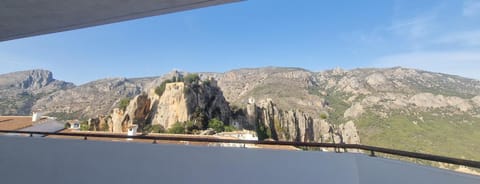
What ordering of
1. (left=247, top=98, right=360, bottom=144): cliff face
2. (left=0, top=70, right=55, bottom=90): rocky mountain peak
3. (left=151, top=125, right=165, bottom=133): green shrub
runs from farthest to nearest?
1. (left=0, top=70, right=55, bottom=90): rocky mountain peak
2. (left=247, top=98, right=360, bottom=144): cliff face
3. (left=151, top=125, right=165, bottom=133): green shrub

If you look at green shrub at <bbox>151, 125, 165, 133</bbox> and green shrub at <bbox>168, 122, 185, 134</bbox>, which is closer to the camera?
green shrub at <bbox>168, 122, 185, 134</bbox>

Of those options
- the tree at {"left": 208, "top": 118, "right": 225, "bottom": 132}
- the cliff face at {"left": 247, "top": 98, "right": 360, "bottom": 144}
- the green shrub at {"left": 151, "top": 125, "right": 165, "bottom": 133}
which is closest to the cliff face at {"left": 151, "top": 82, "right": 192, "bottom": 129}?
the green shrub at {"left": 151, "top": 125, "right": 165, "bottom": 133}

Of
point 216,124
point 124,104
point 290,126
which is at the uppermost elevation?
point 124,104

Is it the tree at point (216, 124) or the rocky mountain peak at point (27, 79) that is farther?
the rocky mountain peak at point (27, 79)

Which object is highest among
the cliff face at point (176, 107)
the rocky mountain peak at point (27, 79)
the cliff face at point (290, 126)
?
the rocky mountain peak at point (27, 79)

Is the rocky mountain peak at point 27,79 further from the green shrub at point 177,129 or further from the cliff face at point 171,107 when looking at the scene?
the green shrub at point 177,129

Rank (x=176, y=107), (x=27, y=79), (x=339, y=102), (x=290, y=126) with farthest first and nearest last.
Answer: (x=27, y=79) → (x=339, y=102) → (x=290, y=126) → (x=176, y=107)

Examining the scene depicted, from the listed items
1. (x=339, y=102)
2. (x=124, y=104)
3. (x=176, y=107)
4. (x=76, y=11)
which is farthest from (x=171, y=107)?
(x=76, y=11)

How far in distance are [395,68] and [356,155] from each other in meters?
44.8

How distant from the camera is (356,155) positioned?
2666 millimetres

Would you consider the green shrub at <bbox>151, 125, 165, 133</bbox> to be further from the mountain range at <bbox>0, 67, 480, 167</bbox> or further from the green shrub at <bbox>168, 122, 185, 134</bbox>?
the mountain range at <bbox>0, 67, 480, 167</bbox>

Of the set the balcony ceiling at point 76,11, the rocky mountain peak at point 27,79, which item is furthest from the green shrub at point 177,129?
the rocky mountain peak at point 27,79

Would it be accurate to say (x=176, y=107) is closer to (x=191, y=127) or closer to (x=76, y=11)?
(x=191, y=127)

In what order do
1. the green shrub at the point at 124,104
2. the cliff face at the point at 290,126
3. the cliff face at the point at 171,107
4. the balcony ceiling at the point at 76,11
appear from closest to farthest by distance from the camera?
1. the balcony ceiling at the point at 76,11
2. the cliff face at the point at 171,107
3. the green shrub at the point at 124,104
4. the cliff face at the point at 290,126
